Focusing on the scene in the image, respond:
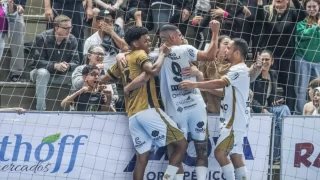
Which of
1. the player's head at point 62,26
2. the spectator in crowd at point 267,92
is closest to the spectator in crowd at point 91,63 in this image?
the player's head at point 62,26

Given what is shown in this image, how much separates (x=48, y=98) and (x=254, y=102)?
2.71 m

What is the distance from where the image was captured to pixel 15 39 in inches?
565

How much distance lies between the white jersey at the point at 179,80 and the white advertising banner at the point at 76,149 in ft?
1.57

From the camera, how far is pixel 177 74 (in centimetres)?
1189

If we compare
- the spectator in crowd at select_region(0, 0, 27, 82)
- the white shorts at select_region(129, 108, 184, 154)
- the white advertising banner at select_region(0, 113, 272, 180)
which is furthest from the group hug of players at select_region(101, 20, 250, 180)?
the spectator in crowd at select_region(0, 0, 27, 82)

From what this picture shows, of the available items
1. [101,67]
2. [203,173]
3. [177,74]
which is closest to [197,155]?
[203,173]

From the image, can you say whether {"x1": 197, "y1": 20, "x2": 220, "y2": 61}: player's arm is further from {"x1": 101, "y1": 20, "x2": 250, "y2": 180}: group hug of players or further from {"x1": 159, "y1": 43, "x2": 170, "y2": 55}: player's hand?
{"x1": 159, "y1": 43, "x2": 170, "y2": 55}: player's hand

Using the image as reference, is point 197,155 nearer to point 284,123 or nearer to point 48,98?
point 284,123

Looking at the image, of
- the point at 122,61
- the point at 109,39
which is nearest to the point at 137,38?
the point at 122,61

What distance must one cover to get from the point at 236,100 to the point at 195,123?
21.1 inches

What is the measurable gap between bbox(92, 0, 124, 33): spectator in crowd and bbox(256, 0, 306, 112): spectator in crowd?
1.91 metres

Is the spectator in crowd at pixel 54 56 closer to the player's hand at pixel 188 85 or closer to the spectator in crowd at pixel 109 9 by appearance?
the spectator in crowd at pixel 109 9

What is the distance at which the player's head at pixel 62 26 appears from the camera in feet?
44.7

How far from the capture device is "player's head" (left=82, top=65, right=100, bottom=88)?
501 inches
